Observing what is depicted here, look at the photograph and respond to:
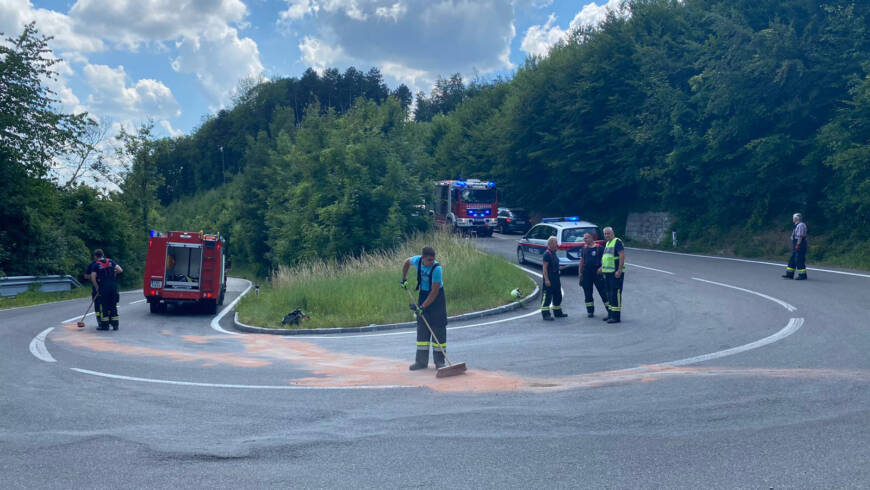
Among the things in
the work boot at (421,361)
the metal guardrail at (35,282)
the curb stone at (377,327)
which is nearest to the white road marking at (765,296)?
the curb stone at (377,327)

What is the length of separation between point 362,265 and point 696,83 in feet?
58.7

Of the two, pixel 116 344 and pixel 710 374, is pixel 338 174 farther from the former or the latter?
pixel 710 374

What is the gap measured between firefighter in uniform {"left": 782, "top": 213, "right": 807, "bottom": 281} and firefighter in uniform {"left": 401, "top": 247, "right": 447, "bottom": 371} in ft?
42.0

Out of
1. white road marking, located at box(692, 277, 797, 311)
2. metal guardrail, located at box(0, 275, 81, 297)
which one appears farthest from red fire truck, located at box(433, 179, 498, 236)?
white road marking, located at box(692, 277, 797, 311)

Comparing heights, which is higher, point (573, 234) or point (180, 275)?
point (573, 234)

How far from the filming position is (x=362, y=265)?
22.9 metres

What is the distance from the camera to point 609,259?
1414 centimetres

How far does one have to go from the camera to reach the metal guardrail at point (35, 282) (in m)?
26.8

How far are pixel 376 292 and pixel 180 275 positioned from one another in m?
8.10

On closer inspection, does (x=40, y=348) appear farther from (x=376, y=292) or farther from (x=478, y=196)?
(x=478, y=196)

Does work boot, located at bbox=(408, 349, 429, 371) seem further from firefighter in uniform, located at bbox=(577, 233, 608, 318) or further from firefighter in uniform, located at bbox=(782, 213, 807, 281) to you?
firefighter in uniform, located at bbox=(782, 213, 807, 281)

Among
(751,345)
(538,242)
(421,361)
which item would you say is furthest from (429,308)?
(538,242)

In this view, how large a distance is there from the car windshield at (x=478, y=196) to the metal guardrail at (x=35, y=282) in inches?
851

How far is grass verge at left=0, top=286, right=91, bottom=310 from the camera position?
24847 millimetres
